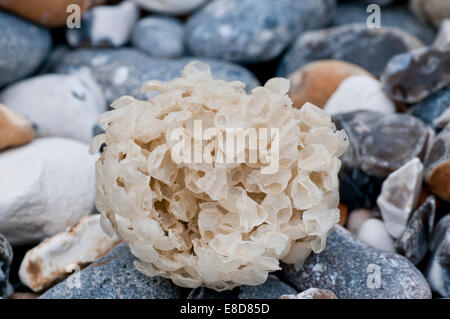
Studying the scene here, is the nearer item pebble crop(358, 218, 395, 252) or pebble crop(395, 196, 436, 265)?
pebble crop(395, 196, 436, 265)

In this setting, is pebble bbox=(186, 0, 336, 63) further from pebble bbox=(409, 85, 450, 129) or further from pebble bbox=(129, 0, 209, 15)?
pebble bbox=(409, 85, 450, 129)

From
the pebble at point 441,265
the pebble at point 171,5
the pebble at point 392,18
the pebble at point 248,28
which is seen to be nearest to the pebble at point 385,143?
the pebble at point 441,265

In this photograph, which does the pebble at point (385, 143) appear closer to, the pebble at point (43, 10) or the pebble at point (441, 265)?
the pebble at point (441, 265)

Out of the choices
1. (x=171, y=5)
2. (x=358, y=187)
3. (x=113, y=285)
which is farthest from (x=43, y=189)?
(x=171, y=5)

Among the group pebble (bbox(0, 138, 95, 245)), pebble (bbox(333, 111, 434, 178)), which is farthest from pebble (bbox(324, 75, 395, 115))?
pebble (bbox(0, 138, 95, 245))

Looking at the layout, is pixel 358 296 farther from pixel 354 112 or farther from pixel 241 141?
pixel 354 112

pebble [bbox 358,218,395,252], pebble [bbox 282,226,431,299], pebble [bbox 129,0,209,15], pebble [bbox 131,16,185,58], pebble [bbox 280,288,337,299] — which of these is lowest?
pebble [bbox 358,218,395,252]

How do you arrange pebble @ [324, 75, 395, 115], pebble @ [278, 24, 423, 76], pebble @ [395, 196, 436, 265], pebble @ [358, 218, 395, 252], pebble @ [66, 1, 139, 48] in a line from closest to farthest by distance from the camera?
1. pebble @ [395, 196, 436, 265]
2. pebble @ [358, 218, 395, 252]
3. pebble @ [324, 75, 395, 115]
4. pebble @ [278, 24, 423, 76]
5. pebble @ [66, 1, 139, 48]

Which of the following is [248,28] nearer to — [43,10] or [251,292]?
[43,10]
